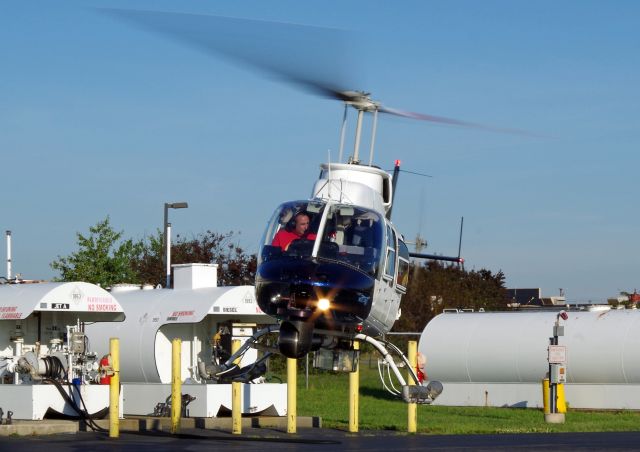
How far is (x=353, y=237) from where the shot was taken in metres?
18.2

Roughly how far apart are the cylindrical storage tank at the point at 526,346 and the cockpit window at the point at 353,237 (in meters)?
20.4

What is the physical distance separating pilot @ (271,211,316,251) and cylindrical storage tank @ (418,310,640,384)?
69.3 ft

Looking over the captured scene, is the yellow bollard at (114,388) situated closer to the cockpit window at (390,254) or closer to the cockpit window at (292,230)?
the cockpit window at (292,230)

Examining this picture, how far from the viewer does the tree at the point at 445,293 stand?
6350 centimetres

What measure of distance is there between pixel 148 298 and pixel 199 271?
1.52 metres

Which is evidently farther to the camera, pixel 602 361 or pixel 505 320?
pixel 505 320

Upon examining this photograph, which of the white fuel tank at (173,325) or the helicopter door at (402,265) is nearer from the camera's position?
the helicopter door at (402,265)

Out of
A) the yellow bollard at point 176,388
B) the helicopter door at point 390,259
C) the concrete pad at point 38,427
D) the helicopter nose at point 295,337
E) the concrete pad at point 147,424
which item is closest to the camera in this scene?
the helicopter nose at point 295,337

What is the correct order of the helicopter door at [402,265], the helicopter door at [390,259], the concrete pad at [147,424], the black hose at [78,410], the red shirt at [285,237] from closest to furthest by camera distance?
the red shirt at [285,237], the helicopter door at [390,259], the helicopter door at [402,265], the concrete pad at [147,424], the black hose at [78,410]

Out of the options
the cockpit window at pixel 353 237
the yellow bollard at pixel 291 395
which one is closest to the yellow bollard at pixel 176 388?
the yellow bollard at pixel 291 395

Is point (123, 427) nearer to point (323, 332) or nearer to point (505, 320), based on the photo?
point (323, 332)

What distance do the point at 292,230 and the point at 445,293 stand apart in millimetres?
49777

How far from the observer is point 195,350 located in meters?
31.5

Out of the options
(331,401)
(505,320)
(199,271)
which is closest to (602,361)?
(505,320)
